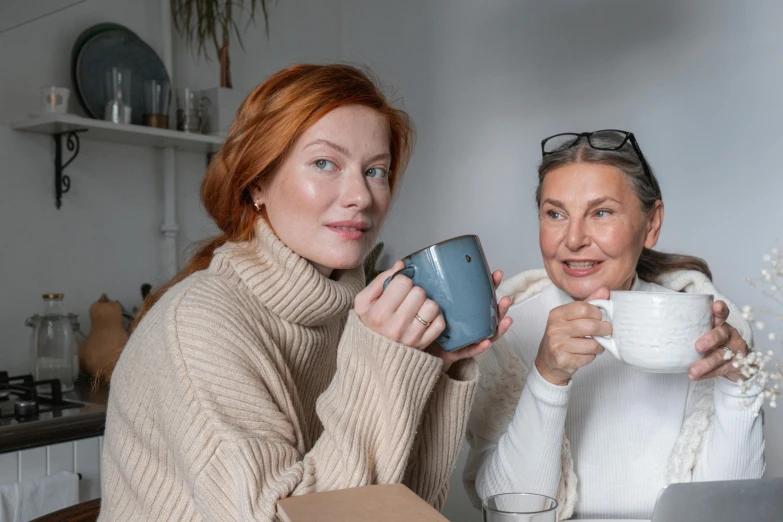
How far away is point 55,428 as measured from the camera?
1808 mm

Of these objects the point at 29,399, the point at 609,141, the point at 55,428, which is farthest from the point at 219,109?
the point at 609,141

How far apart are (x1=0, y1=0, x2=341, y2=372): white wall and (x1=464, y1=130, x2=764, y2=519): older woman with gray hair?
4.02 ft

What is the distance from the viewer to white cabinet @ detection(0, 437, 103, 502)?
1738 millimetres

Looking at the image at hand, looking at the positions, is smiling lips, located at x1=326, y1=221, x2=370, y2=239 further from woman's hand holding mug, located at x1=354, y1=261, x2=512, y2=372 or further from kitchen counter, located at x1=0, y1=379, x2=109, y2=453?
kitchen counter, located at x1=0, y1=379, x2=109, y2=453

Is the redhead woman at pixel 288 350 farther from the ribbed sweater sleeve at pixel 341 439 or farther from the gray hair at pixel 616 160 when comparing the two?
the gray hair at pixel 616 160

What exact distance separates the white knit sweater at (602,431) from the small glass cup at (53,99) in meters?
1.61

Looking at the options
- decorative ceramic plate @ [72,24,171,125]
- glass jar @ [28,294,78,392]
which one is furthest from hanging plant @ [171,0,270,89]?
glass jar @ [28,294,78,392]

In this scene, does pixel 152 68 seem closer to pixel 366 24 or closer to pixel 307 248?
pixel 366 24

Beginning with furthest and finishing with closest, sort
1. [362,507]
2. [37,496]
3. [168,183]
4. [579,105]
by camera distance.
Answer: [579,105] < [168,183] < [37,496] < [362,507]

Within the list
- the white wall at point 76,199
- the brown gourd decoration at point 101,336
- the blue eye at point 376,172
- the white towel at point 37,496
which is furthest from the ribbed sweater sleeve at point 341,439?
the brown gourd decoration at point 101,336

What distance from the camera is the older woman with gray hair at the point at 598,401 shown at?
110cm

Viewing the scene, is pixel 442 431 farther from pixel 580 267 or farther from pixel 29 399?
pixel 29 399

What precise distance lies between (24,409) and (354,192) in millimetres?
1227

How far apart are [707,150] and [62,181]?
79.2 inches
